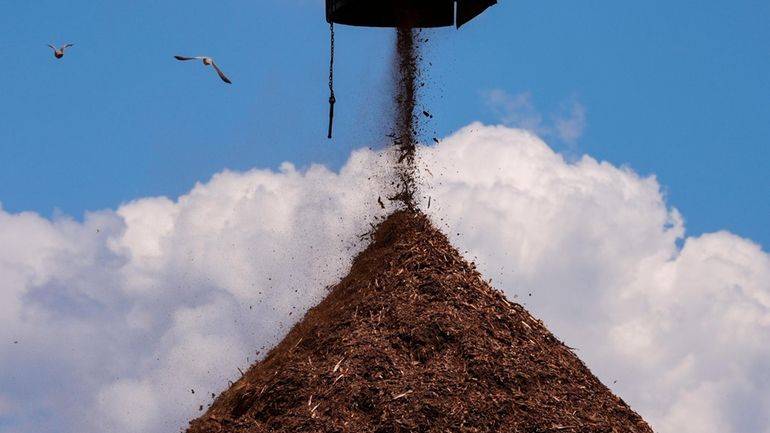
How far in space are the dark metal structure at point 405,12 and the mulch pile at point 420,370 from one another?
2900mm

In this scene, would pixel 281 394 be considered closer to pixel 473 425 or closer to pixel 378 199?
pixel 473 425

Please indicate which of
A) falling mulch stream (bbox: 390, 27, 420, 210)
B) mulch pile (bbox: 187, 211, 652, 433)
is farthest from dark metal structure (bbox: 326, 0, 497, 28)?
mulch pile (bbox: 187, 211, 652, 433)

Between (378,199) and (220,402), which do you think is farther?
(378,199)

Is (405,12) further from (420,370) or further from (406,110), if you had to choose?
(420,370)

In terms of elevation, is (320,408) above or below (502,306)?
below

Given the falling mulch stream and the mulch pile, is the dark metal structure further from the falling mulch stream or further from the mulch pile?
the mulch pile

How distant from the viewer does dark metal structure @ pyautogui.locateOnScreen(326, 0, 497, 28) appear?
50.8ft

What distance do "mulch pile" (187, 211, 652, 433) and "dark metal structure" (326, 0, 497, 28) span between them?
2.90m

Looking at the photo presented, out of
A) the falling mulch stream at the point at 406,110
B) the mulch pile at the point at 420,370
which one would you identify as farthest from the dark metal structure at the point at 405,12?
the mulch pile at the point at 420,370

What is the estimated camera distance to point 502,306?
48.0ft

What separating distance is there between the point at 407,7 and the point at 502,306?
4186 mm

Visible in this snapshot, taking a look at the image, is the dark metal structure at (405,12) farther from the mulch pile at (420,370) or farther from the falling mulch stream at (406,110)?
the mulch pile at (420,370)

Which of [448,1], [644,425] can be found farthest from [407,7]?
[644,425]

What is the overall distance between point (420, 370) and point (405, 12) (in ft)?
17.3
